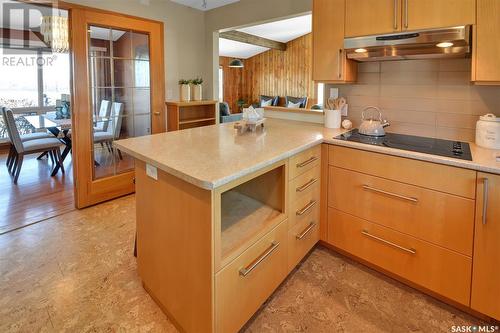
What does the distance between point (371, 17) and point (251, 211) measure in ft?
5.12

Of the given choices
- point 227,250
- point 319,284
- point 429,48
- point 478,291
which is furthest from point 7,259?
point 429,48

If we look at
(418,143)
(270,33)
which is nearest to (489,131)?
(418,143)

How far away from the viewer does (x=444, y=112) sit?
7.29ft

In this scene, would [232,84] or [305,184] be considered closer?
[305,184]

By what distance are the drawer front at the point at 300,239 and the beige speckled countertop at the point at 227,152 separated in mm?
528

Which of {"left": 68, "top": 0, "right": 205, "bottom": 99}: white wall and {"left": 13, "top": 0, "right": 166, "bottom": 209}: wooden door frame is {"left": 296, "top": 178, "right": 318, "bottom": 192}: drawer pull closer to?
{"left": 13, "top": 0, "right": 166, "bottom": 209}: wooden door frame

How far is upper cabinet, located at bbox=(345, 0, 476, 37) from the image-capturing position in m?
1.79

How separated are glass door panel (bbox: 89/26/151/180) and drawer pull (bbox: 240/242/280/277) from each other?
7.43ft

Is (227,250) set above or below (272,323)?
above

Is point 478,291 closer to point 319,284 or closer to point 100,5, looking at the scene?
point 319,284

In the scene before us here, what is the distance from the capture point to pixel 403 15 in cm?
198

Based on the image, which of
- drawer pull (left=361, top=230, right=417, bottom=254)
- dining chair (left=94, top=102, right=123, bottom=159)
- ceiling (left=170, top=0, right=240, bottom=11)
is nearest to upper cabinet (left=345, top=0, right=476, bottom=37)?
drawer pull (left=361, top=230, right=417, bottom=254)

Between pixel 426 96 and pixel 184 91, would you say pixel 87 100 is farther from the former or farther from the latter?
pixel 426 96

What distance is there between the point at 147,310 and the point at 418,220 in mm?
1666
